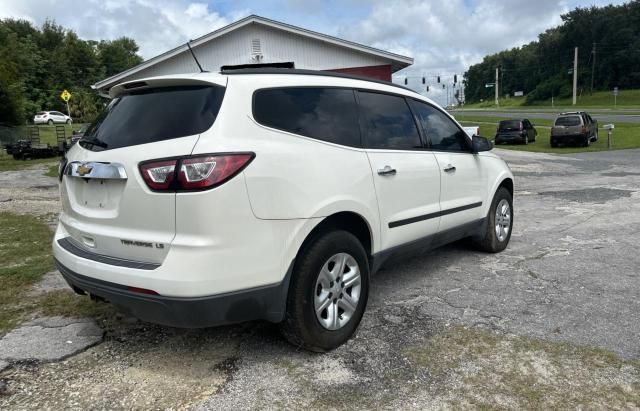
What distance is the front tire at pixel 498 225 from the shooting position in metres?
5.47

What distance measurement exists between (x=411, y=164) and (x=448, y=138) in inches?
36.2

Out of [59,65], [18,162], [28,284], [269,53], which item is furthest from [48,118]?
[28,284]

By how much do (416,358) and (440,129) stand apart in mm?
2273

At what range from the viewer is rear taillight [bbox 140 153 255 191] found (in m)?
2.69

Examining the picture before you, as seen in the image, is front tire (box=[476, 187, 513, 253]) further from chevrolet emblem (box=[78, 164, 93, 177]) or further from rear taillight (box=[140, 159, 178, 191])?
chevrolet emblem (box=[78, 164, 93, 177])

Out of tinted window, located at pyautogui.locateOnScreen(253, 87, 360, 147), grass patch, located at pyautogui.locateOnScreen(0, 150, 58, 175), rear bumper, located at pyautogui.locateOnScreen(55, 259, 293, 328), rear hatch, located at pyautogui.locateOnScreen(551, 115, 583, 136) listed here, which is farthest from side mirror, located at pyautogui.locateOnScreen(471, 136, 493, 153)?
rear hatch, located at pyautogui.locateOnScreen(551, 115, 583, 136)

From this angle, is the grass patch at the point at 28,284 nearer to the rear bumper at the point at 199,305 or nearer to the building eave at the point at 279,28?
the rear bumper at the point at 199,305

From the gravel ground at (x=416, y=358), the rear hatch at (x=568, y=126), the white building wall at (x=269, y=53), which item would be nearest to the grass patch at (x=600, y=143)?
the rear hatch at (x=568, y=126)

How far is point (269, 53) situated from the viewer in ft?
61.4

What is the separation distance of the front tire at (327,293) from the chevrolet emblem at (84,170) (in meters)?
1.39

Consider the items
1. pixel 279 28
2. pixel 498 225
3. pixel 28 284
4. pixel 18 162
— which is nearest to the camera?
pixel 28 284

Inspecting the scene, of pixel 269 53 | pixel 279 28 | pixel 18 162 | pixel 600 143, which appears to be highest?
pixel 279 28

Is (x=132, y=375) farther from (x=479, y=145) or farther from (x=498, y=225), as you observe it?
(x=498, y=225)

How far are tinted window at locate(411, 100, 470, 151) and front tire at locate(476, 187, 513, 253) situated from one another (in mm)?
892
